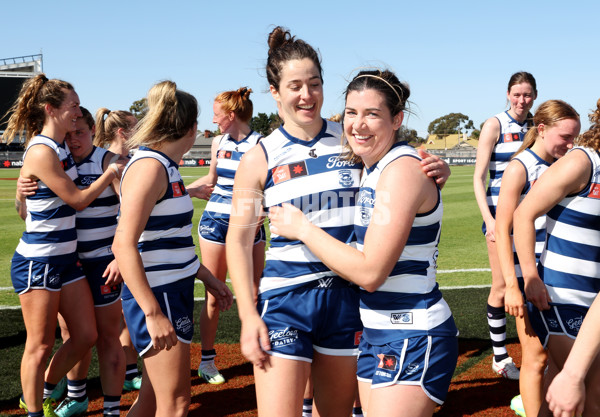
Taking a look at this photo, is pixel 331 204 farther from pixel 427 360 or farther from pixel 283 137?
pixel 427 360

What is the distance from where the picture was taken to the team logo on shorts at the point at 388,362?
7.64 ft

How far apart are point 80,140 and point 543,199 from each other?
3233 mm

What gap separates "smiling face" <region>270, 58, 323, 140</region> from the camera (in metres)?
2.80

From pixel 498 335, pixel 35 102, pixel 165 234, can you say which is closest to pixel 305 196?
pixel 165 234

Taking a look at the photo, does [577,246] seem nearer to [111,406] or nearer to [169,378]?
[169,378]

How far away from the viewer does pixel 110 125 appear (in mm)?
4641

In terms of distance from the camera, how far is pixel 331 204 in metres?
2.68

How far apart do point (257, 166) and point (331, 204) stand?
391 mm

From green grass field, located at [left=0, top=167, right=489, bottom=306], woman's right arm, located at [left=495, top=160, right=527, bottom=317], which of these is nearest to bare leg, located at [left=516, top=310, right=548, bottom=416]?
woman's right arm, located at [left=495, top=160, right=527, bottom=317]

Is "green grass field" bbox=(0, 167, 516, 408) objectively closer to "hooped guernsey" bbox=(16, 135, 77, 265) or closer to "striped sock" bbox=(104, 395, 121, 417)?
"striped sock" bbox=(104, 395, 121, 417)

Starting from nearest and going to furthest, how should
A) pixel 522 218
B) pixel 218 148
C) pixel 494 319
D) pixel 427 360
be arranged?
pixel 427 360 → pixel 522 218 → pixel 494 319 → pixel 218 148

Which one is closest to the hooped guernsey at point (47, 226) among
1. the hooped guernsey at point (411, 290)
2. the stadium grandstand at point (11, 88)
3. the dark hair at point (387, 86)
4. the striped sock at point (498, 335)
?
the dark hair at point (387, 86)

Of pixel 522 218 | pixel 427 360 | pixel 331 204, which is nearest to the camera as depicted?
pixel 427 360

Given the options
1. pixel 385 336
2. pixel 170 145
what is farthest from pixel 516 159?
pixel 170 145
